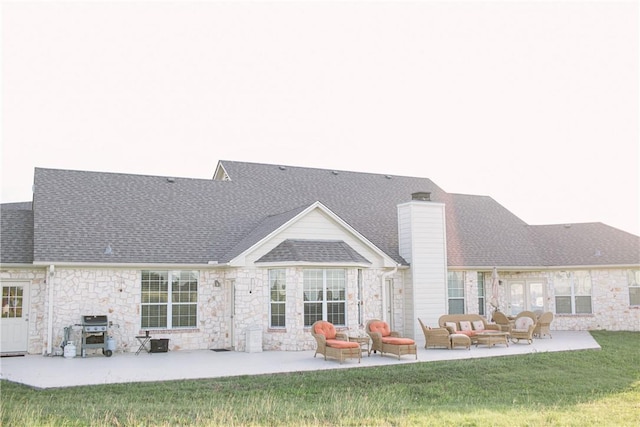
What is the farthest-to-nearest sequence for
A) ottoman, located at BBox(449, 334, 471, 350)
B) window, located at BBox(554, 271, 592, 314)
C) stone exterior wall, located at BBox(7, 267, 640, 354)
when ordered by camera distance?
1. window, located at BBox(554, 271, 592, 314)
2. ottoman, located at BBox(449, 334, 471, 350)
3. stone exterior wall, located at BBox(7, 267, 640, 354)

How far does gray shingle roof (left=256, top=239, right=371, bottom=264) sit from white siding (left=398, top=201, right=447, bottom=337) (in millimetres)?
2703

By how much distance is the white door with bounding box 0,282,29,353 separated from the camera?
740 inches

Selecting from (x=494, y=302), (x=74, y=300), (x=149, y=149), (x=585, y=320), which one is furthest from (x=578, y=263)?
(x=74, y=300)

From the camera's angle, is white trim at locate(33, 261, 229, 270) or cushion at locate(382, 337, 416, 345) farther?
white trim at locate(33, 261, 229, 270)

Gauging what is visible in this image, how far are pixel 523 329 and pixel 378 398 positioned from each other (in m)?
9.79

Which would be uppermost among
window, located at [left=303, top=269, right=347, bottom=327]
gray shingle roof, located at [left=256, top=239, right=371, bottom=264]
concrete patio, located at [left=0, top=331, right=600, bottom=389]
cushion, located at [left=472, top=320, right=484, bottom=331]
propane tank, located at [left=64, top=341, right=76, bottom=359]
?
Result: gray shingle roof, located at [left=256, top=239, right=371, bottom=264]

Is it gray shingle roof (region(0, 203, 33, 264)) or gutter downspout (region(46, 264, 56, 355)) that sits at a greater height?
gray shingle roof (region(0, 203, 33, 264))

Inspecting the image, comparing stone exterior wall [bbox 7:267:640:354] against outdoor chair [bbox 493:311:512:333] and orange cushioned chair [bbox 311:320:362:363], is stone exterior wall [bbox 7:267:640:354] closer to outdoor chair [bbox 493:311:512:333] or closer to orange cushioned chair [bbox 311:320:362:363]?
orange cushioned chair [bbox 311:320:362:363]

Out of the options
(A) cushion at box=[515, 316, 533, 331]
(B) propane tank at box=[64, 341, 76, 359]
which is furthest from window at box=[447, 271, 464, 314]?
(B) propane tank at box=[64, 341, 76, 359]

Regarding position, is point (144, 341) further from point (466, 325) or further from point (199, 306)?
point (466, 325)

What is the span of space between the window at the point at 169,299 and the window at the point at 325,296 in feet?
12.2

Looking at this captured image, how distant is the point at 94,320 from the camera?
1825 centimetres

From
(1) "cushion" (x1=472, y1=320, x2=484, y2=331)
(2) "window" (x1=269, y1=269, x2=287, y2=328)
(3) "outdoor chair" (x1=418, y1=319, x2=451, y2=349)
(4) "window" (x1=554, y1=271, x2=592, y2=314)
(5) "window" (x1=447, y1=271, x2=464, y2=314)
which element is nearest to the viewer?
(3) "outdoor chair" (x1=418, y1=319, x2=451, y2=349)

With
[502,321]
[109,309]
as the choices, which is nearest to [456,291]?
[502,321]
